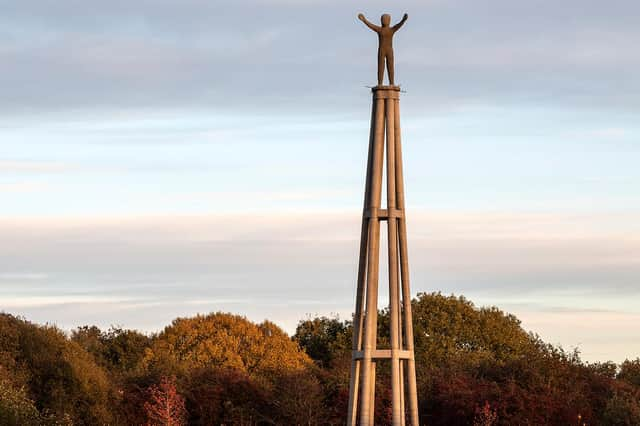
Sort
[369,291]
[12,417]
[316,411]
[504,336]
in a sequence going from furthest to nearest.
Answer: [504,336] → [316,411] → [12,417] → [369,291]

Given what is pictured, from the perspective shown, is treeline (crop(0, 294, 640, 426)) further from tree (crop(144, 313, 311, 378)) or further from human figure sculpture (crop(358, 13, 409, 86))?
human figure sculpture (crop(358, 13, 409, 86))

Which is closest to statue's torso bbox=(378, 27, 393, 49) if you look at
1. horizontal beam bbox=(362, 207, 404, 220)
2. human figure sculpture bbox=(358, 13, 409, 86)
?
human figure sculpture bbox=(358, 13, 409, 86)

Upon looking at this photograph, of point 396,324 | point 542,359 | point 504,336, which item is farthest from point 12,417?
point 504,336

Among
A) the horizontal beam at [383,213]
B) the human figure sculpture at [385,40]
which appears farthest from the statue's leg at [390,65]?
the horizontal beam at [383,213]

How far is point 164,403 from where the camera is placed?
4606cm

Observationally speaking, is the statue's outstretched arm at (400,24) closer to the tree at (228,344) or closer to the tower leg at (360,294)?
the tower leg at (360,294)

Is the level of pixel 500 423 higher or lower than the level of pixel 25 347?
lower

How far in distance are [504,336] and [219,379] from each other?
80.8ft

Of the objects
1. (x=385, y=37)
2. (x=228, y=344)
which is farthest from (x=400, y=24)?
(x=228, y=344)

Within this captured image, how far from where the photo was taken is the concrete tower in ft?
96.9

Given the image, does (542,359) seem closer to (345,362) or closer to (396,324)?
(345,362)

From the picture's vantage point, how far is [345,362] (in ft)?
185

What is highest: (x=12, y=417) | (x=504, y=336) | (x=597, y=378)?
(x=504, y=336)

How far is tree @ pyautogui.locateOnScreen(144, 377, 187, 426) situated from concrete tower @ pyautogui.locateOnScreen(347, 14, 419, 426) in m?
13.9
